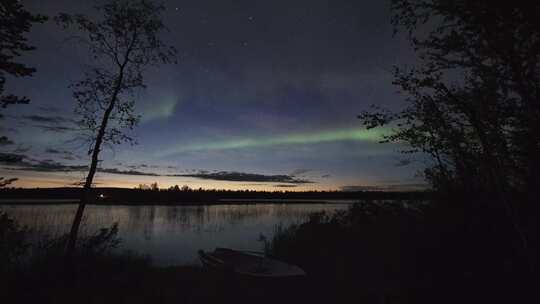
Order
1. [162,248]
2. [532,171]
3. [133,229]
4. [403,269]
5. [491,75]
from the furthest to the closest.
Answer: [133,229], [162,248], [403,269], [532,171], [491,75]

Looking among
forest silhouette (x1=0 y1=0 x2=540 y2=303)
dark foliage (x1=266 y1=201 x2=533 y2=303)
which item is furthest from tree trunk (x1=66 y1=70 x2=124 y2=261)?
dark foliage (x1=266 y1=201 x2=533 y2=303)

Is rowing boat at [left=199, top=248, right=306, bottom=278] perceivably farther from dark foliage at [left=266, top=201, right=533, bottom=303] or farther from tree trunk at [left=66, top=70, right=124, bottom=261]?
tree trunk at [left=66, top=70, right=124, bottom=261]

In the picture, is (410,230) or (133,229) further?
(133,229)

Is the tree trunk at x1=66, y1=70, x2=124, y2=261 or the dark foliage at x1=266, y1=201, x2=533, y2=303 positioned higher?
the tree trunk at x1=66, y1=70, x2=124, y2=261

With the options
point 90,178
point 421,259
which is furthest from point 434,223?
point 90,178

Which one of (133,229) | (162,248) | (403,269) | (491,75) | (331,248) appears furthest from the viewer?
(133,229)

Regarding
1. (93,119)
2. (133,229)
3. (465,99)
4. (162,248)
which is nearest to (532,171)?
(465,99)

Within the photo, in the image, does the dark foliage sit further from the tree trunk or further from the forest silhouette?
the tree trunk

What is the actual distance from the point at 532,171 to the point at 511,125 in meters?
2.19

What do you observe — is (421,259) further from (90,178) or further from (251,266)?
(90,178)

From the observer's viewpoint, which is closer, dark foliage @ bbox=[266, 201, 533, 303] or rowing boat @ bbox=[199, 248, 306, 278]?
dark foliage @ bbox=[266, 201, 533, 303]

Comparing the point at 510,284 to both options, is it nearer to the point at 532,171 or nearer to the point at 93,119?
the point at 532,171

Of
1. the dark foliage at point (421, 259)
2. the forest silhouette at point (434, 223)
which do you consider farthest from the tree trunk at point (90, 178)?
the dark foliage at point (421, 259)

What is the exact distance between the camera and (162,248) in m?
24.1
